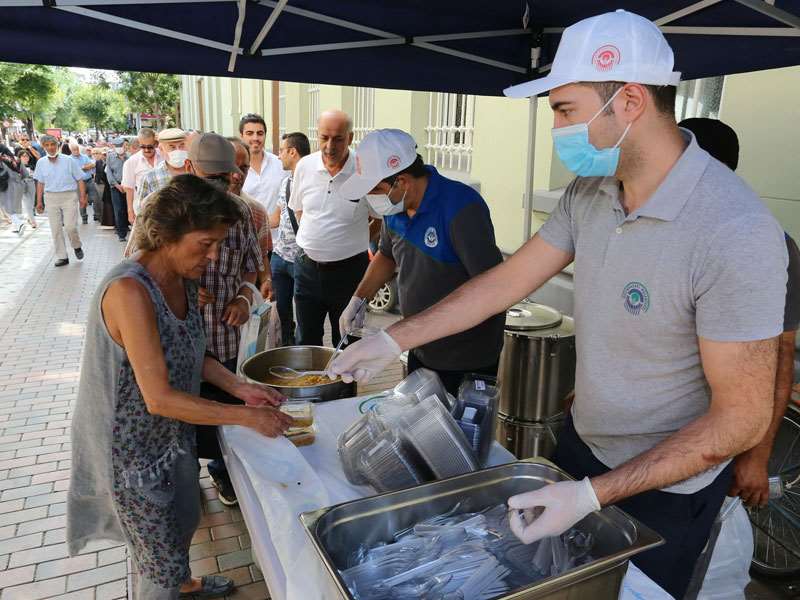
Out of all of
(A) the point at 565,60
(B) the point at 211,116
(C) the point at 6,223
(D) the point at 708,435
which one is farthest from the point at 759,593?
(B) the point at 211,116

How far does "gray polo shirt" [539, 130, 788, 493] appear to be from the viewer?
1128mm

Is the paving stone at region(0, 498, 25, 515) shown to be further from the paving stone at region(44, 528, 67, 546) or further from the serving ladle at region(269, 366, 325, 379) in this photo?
the serving ladle at region(269, 366, 325, 379)

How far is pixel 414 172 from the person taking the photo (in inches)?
94.4

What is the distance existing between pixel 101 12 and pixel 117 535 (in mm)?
1907

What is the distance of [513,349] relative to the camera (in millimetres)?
2998

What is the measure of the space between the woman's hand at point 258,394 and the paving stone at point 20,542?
69.3 inches

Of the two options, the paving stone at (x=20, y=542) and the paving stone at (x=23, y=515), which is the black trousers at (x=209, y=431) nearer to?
the paving stone at (x=20, y=542)

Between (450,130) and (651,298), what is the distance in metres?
5.96

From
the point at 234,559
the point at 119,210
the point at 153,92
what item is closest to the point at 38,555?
the point at 234,559

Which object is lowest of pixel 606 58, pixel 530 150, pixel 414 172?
pixel 414 172

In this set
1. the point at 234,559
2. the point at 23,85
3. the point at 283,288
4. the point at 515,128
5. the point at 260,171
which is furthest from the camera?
the point at 23,85

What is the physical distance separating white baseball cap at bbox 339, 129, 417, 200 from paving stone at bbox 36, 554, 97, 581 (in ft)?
6.96

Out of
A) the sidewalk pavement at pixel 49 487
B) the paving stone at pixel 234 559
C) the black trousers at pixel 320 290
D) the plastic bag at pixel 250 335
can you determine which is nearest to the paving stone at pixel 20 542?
the sidewalk pavement at pixel 49 487

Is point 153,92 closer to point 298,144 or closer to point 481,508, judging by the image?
point 298,144
